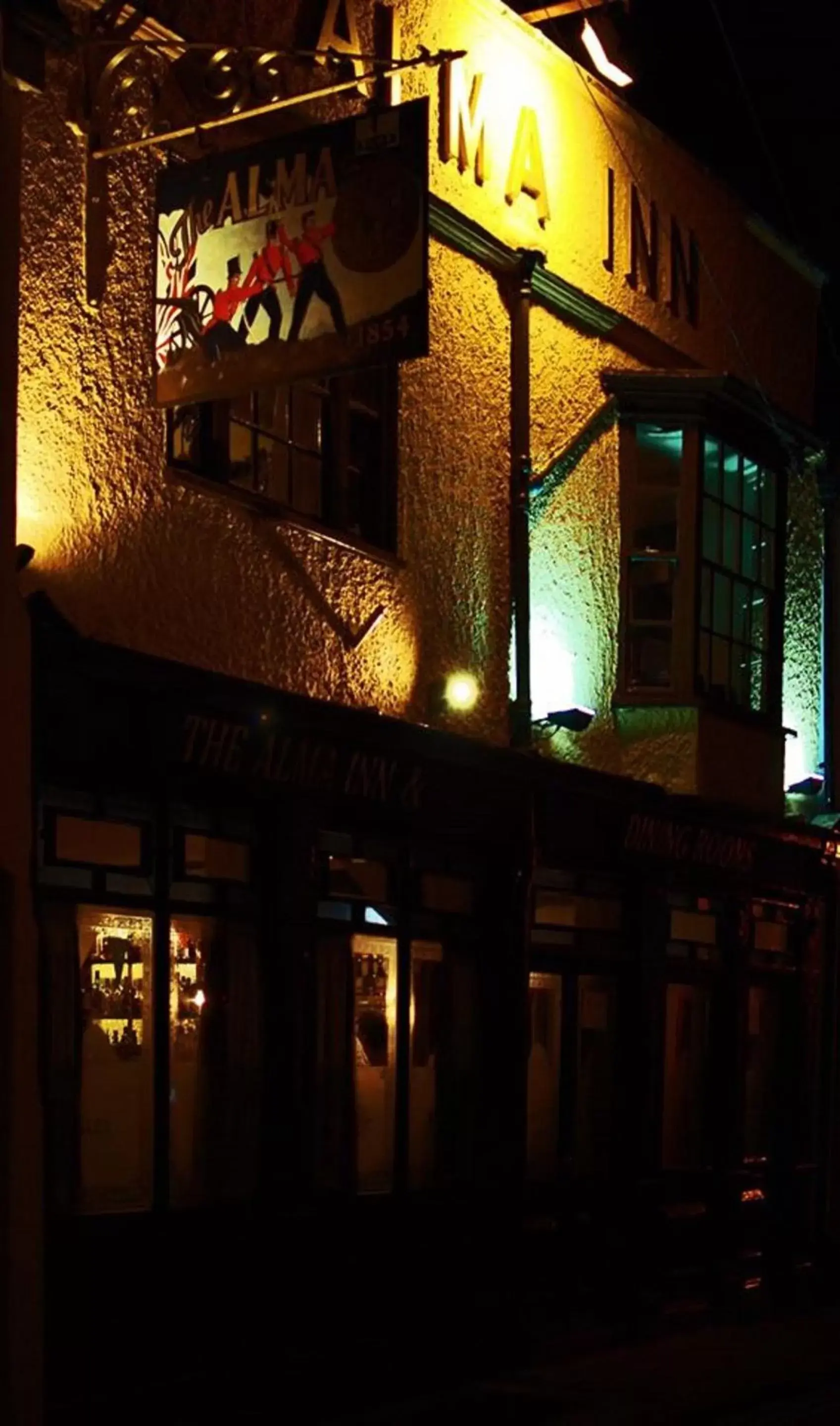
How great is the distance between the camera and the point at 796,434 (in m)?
19.0

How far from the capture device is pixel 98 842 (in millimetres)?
10953

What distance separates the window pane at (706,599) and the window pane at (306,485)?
4410 mm

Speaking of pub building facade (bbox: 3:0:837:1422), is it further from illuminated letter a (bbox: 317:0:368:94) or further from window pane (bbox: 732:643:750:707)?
window pane (bbox: 732:643:750:707)

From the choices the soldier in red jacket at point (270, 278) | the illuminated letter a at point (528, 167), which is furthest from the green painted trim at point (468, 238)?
the soldier in red jacket at point (270, 278)

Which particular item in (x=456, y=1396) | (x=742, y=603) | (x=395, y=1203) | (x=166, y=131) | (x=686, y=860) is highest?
(x=166, y=131)

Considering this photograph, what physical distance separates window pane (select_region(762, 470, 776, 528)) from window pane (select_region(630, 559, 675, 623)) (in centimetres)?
171

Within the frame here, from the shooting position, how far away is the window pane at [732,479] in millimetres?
17141

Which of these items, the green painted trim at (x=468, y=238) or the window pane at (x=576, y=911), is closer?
the green painted trim at (x=468, y=238)

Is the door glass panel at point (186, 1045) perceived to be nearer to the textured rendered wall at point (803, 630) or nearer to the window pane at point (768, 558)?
the window pane at point (768, 558)

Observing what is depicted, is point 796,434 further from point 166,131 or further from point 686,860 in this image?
point 166,131

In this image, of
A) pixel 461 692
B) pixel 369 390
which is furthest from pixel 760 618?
pixel 369 390

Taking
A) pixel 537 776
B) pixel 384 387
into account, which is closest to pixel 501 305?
pixel 384 387

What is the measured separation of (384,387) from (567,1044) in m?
4.78

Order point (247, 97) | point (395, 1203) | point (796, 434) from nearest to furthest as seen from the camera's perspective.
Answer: point (247, 97), point (395, 1203), point (796, 434)
